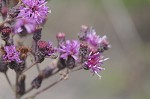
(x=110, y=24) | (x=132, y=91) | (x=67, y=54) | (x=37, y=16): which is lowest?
(x=132, y=91)

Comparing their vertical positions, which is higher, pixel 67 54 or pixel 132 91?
pixel 67 54

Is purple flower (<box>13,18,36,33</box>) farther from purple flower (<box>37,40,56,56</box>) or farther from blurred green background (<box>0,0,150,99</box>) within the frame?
blurred green background (<box>0,0,150,99</box>)

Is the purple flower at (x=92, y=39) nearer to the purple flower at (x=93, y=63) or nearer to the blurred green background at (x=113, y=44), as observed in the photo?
the purple flower at (x=93, y=63)

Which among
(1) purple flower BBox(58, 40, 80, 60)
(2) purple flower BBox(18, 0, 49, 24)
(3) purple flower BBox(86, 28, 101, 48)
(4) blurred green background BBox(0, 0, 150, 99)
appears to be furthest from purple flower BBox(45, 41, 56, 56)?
(4) blurred green background BBox(0, 0, 150, 99)

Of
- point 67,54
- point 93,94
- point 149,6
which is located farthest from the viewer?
point 149,6

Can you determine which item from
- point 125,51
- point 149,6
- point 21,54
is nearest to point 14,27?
point 21,54

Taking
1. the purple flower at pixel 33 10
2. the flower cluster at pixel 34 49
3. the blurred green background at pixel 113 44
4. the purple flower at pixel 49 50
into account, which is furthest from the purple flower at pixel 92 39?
the blurred green background at pixel 113 44

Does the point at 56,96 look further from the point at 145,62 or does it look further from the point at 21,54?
the point at 21,54
